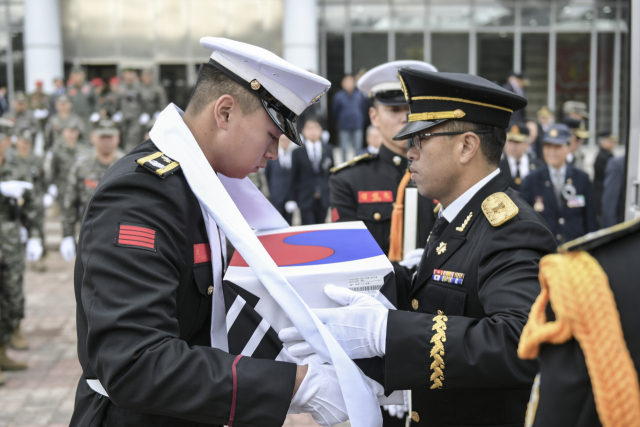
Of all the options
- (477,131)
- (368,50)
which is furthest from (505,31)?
(477,131)

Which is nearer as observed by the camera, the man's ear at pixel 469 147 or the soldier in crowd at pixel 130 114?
the man's ear at pixel 469 147

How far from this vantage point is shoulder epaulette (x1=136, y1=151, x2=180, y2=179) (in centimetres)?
168

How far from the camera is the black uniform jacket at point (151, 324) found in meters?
1.45

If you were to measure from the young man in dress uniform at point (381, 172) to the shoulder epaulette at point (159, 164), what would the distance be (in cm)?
208

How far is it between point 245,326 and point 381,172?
91.3 inches

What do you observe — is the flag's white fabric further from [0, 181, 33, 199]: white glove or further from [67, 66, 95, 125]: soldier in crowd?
[67, 66, 95, 125]: soldier in crowd

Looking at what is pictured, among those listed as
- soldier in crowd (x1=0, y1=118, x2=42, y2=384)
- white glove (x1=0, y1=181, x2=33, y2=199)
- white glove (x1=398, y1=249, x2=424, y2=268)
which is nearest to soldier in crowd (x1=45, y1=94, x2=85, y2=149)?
soldier in crowd (x1=0, y1=118, x2=42, y2=384)

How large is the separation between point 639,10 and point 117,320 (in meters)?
3.32

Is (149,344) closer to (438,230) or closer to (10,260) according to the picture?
(438,230)

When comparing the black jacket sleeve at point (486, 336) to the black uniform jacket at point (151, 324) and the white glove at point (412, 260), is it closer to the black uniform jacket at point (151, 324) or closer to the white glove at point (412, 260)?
the black uniform jacket at point (151, 324)

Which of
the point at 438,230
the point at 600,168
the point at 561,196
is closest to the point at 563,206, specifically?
the point at 561,196

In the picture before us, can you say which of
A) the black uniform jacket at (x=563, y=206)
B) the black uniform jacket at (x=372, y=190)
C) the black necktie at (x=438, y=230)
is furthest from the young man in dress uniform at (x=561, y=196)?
the black necktie at (x=438, y=230)

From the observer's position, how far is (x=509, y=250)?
5.98 ft

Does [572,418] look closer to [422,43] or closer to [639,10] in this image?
[639,10]
